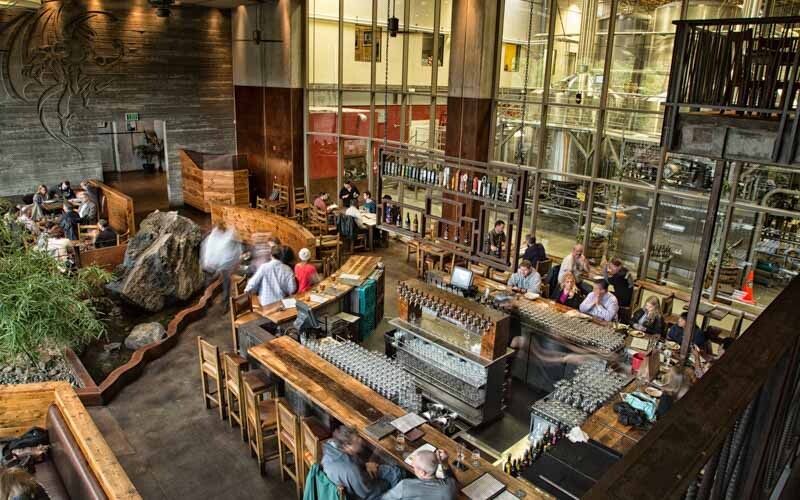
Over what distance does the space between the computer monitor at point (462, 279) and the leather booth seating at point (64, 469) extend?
4532 millimetres

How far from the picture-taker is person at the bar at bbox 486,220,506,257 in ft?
23.6

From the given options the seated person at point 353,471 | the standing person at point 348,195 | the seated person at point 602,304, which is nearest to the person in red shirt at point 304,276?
the seated person at point 602,304

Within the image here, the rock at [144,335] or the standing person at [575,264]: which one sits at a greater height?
the standing person at [575,264]

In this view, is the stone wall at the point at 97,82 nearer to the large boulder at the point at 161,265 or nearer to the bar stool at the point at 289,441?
the large boulder at the point at 161,265

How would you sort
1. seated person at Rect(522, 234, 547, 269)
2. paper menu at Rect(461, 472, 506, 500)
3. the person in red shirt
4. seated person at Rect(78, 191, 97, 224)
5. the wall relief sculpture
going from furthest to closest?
the wall relief sculpture
seated person at Rect(78, 191, 97, 224)
seated person at Rect(522, 234, 547, 269)
the person in red shirt
paper menu at Rect(461, 472, 506, 500)

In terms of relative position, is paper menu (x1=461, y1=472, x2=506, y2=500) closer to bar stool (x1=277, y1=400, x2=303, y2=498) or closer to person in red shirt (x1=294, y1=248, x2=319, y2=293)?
bar stool (x1=277, y1=400, x2=303, y2=498)

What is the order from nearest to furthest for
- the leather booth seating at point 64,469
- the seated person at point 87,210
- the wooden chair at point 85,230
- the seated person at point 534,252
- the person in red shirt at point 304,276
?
the leather booth seating at point 64,469 → the person in red shirt at point 304,276 → the seated person at point 534,252 → the wooden chair at point 85,230 → the seated person at point 87,210

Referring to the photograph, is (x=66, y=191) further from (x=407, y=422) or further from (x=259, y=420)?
(x=407, y=422)

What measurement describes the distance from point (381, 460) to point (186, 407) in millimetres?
3264

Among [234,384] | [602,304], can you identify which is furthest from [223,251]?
[602,304]

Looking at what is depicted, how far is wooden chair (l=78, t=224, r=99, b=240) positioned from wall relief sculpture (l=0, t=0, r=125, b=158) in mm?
3582

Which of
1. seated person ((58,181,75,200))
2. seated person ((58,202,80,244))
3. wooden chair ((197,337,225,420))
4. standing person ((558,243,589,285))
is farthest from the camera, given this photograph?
seated person ((58,181,75,200))

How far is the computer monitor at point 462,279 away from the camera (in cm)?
746

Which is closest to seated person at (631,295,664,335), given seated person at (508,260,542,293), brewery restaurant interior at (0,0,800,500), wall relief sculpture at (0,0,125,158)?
brewery restaurant interior at (0,0,800,500)
